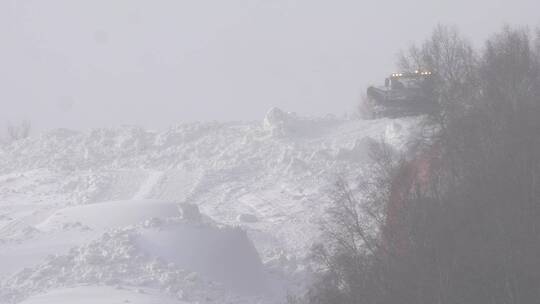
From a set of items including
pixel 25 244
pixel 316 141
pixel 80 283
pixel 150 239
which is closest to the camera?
pixel 80 283

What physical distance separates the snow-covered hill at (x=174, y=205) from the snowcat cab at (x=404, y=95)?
3.02 ft

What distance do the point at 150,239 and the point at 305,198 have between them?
411 inches

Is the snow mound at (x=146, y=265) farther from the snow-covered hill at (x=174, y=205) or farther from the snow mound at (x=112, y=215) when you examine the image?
the snow mound at (x=112, y=215)

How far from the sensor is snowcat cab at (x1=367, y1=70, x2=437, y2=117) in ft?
88.4

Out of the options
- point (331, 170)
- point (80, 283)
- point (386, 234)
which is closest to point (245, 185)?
point (331, 170)

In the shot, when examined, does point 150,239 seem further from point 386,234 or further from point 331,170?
point 331,170

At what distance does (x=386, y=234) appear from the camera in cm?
1542

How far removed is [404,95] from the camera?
2969 cm

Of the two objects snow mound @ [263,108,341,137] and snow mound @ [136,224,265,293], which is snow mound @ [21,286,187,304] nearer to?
snow mound @ [136,224,265,293]

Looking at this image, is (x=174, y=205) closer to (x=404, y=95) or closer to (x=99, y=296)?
(x=404, y=95)

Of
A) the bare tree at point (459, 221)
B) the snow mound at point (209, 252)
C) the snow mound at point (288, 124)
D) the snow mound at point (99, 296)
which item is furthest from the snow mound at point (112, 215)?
the snow mound at point (288, 124)

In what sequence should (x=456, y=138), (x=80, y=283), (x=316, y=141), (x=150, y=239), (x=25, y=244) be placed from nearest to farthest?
1. (x=456, y=138)
2. (x=80, y=283)
3. (x=150, y=239)
4. (x=25, y=244)
5. (x=316, y=141)

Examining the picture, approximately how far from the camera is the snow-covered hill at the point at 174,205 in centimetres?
2341

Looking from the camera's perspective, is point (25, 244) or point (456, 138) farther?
point (25, 244)
